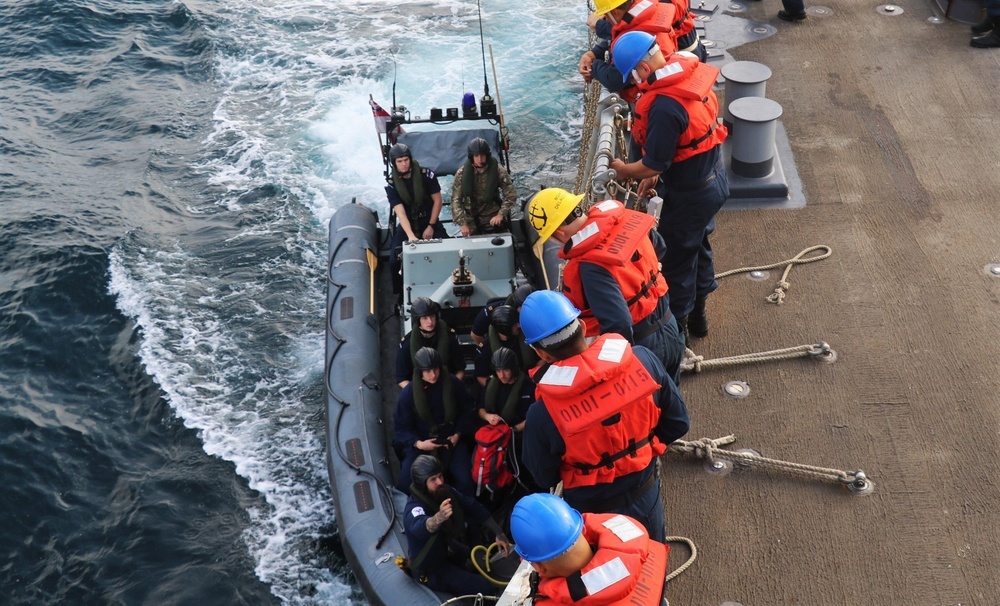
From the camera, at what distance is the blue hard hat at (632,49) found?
4211 millimetres

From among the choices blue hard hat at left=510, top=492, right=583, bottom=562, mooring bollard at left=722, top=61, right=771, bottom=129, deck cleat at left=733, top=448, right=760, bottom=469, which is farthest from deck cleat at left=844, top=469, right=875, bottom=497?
mooring bollard at left=722, top=61, right=771, bottom=129

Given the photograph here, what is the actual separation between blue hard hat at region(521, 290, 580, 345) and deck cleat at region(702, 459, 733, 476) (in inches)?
59.1

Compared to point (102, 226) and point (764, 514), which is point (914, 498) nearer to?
point (764, 514)

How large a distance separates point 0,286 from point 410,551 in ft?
24.5

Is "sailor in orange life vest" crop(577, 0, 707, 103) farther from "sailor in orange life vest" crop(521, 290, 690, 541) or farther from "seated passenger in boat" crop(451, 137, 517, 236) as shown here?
"sailor in orange life vest" crop(521, 290, 690, 541)

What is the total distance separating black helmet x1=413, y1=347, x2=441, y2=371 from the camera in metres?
5.15

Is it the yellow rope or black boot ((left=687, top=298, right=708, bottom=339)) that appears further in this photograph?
black boot ((left=687, top=298, right=708, bottom=339))

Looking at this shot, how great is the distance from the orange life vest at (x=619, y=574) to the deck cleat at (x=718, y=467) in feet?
5.25

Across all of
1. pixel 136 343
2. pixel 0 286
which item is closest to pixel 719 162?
pixel 136 343

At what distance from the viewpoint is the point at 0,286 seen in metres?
10.0

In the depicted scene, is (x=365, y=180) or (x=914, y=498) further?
(x=365, y=180)

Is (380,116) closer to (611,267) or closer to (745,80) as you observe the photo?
(745,80)

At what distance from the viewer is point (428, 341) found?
5.60 m

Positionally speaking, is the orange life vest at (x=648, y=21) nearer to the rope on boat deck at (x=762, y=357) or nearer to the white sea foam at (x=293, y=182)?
the rope on boat deck at (x=762, y=357)
